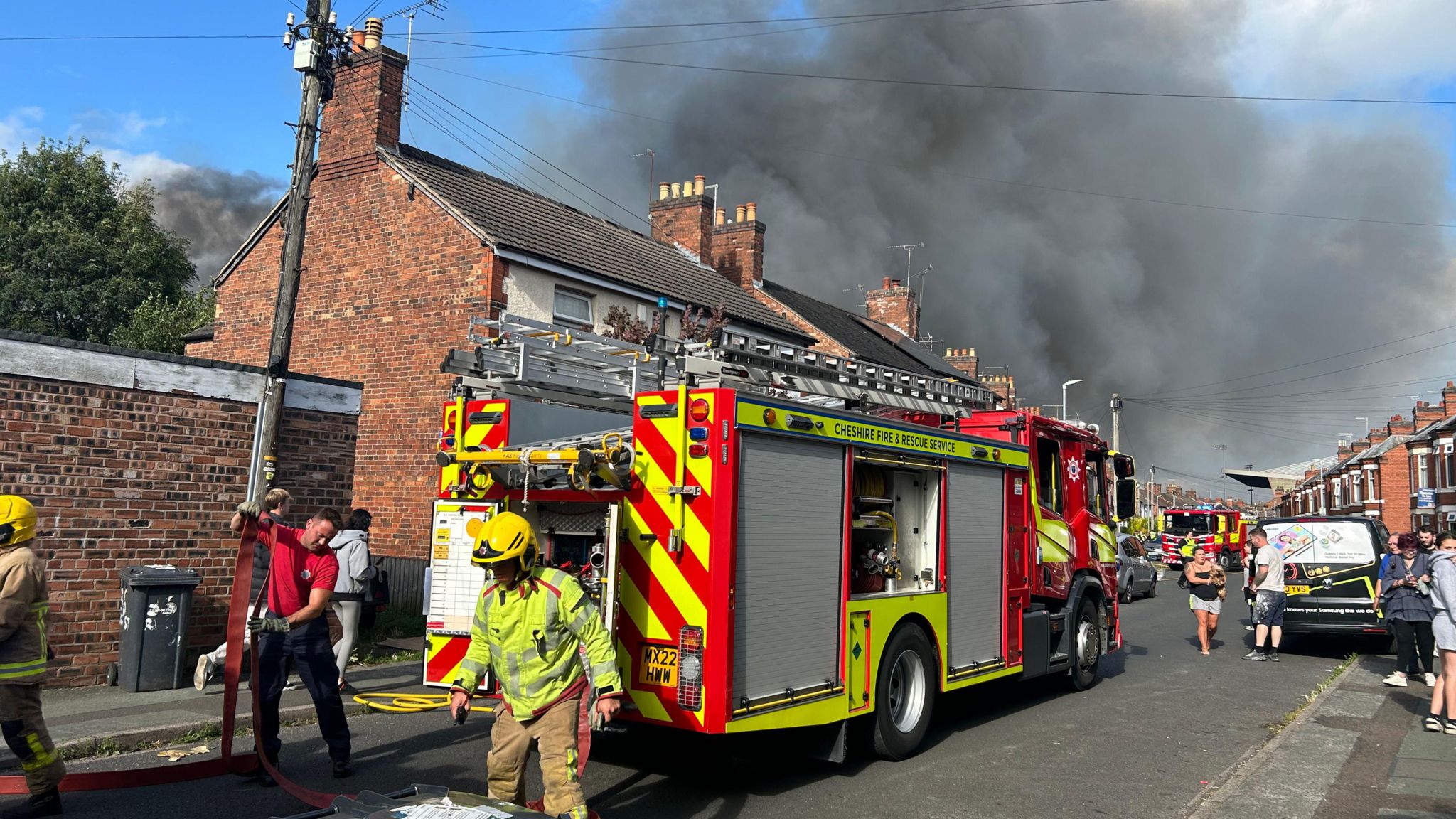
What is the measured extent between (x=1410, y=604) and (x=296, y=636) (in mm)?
10123

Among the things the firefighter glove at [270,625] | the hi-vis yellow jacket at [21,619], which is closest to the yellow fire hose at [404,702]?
the firefighter glove at [270,625]

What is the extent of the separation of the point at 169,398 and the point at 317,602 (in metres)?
4.81

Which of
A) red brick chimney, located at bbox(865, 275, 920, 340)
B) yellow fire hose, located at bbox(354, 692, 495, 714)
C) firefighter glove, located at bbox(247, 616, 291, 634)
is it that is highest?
red brick chimney, located at bbox(865, 275, 920, 340)

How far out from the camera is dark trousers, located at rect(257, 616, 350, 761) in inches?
240

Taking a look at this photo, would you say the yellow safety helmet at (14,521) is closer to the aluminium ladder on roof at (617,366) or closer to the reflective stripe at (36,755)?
the reflective stripe at (36,755)

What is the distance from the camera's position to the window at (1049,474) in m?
9.55

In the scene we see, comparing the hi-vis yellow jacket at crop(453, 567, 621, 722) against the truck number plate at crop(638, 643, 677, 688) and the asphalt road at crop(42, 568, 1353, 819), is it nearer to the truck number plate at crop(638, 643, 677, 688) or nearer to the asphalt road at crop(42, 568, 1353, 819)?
the truck number plate at crop(638, 643, 677, 688)

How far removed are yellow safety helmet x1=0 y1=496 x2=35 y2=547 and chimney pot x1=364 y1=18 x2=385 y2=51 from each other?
542 inches

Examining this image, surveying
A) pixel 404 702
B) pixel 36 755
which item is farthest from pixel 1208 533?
pixel 36 755

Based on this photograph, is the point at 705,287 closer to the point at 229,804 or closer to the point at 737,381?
the point at 737,381

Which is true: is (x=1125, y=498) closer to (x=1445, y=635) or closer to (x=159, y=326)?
(x=1445, y=635)

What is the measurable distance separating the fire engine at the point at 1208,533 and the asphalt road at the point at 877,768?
2929 cm

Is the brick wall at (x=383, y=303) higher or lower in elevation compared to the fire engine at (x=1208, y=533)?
→ higher

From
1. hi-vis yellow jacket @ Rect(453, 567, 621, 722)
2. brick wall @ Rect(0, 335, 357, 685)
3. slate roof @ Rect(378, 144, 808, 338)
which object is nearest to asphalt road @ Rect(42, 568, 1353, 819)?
hi-vis yellow jacket @ Rect(453, 567, 621, 722)
